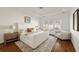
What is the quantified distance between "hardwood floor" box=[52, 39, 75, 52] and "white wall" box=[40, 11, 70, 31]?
0.80ft

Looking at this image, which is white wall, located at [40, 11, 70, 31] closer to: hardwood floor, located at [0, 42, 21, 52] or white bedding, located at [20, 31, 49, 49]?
white bedding, located at [20, 31, 49, 49]

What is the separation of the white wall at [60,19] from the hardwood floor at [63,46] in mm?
242

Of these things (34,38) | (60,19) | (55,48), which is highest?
(60,19)

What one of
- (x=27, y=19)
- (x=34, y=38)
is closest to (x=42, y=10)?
(x=27, y=19)

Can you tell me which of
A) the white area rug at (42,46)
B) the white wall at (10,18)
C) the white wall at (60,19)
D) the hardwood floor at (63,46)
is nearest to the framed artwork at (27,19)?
the white wall at (10,18)

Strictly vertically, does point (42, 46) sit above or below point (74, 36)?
below

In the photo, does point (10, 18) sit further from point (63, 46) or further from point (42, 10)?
point (63, 46)

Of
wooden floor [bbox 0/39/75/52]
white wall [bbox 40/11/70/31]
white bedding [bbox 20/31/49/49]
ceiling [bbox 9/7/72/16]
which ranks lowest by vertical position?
wooden floor [bbox 0/39/75/52]

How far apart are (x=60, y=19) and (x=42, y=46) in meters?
0.56

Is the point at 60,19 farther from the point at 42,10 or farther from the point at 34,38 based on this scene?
the point at 34,38

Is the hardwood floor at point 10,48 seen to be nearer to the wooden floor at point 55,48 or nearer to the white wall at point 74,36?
the wooden floor at point 55,48

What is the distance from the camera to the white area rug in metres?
1.23

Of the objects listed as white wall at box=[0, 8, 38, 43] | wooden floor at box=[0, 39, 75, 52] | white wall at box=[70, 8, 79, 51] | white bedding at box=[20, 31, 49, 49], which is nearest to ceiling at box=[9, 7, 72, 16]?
white wall at box=[0, 8, 38, 43]

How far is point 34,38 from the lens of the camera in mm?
1276
